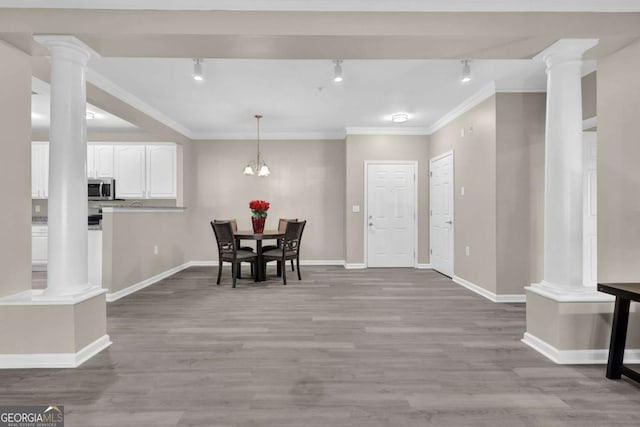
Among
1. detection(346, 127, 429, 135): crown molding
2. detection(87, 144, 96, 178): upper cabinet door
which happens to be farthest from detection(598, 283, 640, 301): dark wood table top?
detection(87, 144, 96, 178): upper cabinet door

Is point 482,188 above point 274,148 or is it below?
below

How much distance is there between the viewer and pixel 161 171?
6203 millimetres

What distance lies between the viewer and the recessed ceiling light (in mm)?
5375

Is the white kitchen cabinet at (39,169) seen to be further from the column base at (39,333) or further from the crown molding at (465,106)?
the crown molding at (465,106)

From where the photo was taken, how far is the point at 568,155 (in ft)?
8.40

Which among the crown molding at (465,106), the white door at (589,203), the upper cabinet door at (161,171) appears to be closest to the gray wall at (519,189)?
the crown molding at (465,106)

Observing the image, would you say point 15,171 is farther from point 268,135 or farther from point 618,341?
point 618,341

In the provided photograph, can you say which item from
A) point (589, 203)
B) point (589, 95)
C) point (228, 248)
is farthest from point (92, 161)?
point (589, 203)

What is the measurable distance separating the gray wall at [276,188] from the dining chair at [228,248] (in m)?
1.63

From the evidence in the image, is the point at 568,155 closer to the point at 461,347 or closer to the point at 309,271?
the point at 461,347

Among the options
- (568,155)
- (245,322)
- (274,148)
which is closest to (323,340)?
(245,322)

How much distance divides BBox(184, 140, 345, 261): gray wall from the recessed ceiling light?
1380 millimetres

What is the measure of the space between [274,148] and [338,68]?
354cm

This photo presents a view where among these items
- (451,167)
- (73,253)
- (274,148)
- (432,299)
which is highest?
(274,148)
